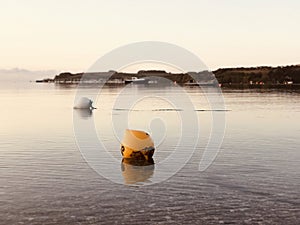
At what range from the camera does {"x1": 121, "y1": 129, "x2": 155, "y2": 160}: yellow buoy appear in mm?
26734

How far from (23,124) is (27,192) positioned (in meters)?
30.2

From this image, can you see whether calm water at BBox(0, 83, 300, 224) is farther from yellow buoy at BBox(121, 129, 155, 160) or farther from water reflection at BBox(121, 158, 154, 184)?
yellow buoy at BBox(121, 129, 155, 160)

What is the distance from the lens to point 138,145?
26953mm

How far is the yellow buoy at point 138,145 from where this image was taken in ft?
87.7

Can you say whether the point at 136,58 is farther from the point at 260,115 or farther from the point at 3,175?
the point at 260,115

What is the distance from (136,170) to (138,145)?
2.25m

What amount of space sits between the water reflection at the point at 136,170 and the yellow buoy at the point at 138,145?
1.25 feet

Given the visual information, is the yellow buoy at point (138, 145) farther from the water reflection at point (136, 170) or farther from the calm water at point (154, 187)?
the calm water at point (154, 187)

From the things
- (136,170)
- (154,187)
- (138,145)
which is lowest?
(154,187)

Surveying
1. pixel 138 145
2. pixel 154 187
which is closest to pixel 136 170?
pixel 138 145

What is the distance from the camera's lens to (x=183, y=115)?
6031 centimetres

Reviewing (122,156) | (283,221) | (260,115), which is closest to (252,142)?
(122,156)

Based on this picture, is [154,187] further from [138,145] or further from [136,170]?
[138,145]

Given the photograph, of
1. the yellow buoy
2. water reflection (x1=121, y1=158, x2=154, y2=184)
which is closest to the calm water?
water reflection (x1=121, y1=158, x2=154, y2=184)
